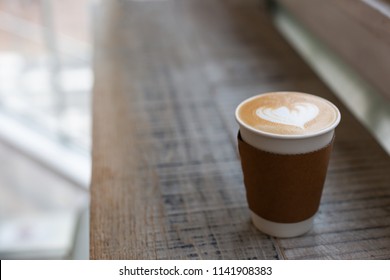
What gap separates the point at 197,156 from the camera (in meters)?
0.69

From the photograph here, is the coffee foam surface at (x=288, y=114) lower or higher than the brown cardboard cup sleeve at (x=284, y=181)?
higher

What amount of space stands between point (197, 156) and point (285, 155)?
0.76ft

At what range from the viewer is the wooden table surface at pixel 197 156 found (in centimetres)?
53

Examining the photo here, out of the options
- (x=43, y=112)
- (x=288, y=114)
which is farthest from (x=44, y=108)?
(x=288, y=114)

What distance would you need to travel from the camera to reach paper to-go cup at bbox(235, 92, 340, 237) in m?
0.47

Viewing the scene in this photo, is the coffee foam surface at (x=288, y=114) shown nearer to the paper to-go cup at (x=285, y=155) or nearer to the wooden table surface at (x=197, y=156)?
the paper to-go cup at (x=285, y=155)

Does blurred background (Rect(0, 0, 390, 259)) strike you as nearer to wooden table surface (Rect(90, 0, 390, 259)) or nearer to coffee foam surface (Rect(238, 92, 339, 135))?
wooden table surface (Rect(90, 0, 390, 259))

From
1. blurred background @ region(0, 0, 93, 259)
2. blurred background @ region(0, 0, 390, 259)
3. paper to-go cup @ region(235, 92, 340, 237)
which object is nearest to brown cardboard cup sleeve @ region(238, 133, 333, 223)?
paper to-go cup @ region(235, 92, 340, 237)

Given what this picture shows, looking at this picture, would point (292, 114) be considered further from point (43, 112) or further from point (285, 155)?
point (43, 112)

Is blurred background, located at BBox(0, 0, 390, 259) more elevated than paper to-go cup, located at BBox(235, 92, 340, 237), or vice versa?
paper to-go cup, located at BBox(235, 92, 340, 237)

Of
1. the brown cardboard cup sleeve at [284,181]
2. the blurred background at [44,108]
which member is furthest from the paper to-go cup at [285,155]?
the blurred background at [44,108]

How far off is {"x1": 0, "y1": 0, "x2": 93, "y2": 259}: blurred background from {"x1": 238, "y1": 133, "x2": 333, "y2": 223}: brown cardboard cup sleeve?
6.02 feet

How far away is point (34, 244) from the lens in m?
1.88
